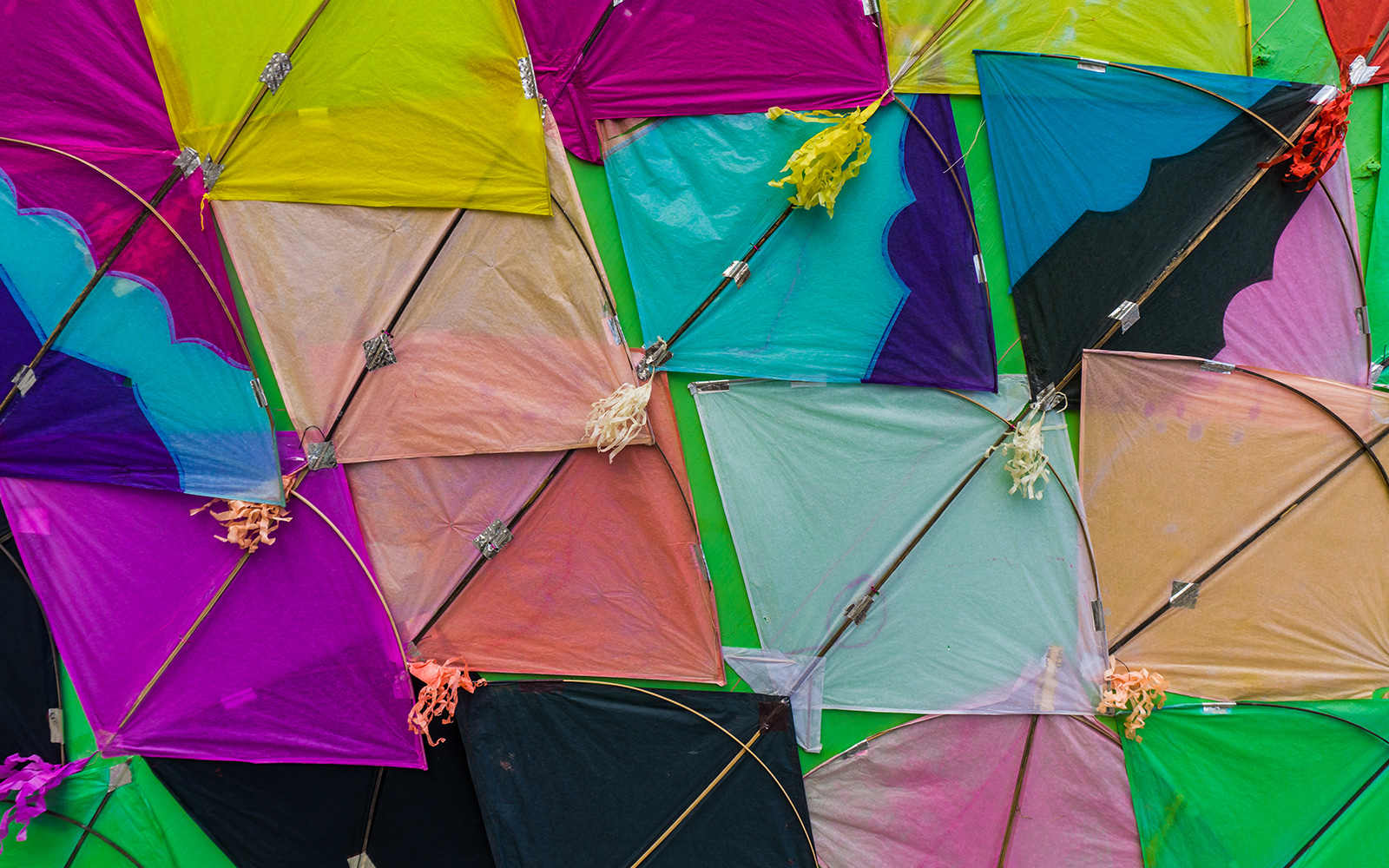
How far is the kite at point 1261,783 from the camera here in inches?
136

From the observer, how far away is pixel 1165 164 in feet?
10.7

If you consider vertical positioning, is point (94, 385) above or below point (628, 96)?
below

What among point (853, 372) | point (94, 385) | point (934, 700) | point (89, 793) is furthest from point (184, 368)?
point (934, 700)

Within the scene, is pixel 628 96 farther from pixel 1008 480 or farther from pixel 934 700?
pixel 934 700

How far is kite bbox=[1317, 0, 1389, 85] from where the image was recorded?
10.8ft

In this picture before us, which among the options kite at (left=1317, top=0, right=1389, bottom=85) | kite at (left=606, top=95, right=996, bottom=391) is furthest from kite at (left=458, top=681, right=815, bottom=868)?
kite at (left=1317, top=0, right=1389, bottom=85)

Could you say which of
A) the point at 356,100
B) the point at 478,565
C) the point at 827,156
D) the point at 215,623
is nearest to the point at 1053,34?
the point at 827,156

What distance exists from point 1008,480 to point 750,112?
1934 mm

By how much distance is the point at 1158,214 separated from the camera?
3283 mm

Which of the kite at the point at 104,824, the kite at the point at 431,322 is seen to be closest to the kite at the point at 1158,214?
the kite at the point at 431,322

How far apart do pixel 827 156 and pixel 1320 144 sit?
2158mm

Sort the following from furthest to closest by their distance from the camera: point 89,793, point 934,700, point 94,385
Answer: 1. point 934,700
2. point 89,793
3. point 94,385

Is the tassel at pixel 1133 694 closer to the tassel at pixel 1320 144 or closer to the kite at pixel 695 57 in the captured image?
the tassel at pixel 1320 144

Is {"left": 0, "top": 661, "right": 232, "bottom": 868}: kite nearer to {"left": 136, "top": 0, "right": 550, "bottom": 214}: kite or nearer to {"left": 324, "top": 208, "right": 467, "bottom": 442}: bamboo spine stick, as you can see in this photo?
{"left": 324, "top": 208, "right": 467, "bottom": 442}: bamboo spine stick
